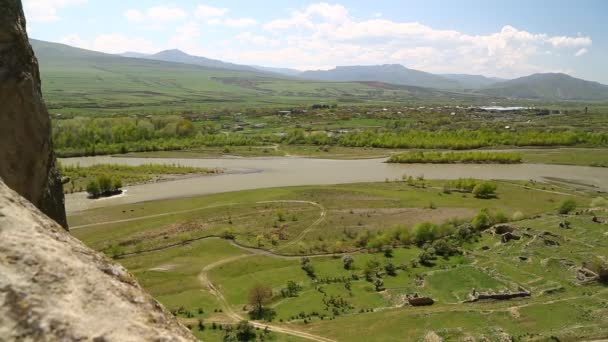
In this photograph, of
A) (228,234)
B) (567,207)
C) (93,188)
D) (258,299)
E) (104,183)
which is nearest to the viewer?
(258,299)

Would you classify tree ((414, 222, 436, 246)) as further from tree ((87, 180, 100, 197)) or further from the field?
tree ((87, 180, 100, 197))

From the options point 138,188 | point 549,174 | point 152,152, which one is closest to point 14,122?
point 138,188

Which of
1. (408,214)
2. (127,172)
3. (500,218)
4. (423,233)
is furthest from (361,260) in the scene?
(127,172)

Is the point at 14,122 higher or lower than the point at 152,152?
higher

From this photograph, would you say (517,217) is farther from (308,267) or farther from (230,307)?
(230,307)

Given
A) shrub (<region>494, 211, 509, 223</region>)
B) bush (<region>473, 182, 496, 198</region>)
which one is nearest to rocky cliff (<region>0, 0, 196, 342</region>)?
shrub (<region>494, 211, 509, 223</region>)

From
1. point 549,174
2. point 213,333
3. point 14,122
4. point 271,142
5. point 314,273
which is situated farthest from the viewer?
point 271,142

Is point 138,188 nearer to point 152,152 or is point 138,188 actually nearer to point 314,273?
point 152,152
